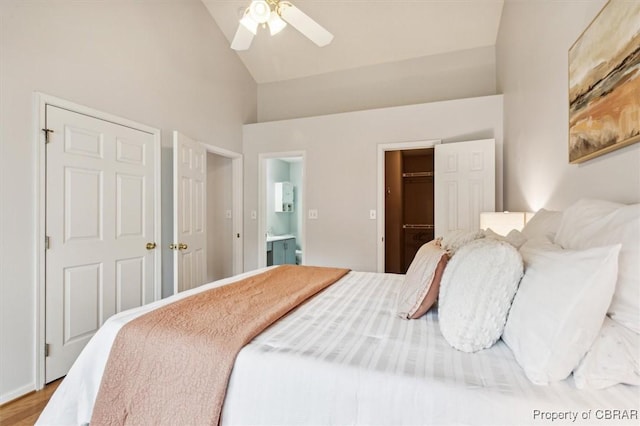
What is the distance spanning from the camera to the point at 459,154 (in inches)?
124

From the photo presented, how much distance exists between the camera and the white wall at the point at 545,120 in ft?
4.09

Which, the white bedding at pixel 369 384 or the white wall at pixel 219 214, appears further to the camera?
the white wall at pixel 219 214

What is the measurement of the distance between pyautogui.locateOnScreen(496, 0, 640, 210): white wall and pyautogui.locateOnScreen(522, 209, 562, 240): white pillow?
0.50ft

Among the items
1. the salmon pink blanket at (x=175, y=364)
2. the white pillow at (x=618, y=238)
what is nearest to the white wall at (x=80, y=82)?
the salmon pink blanket at (x=175, y=364)

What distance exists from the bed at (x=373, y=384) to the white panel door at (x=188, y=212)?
1577 millimetres

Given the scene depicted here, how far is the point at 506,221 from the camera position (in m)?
2.27

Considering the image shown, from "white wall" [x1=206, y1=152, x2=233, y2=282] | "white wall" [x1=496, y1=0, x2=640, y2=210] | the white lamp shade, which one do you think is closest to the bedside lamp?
the white lamp shade

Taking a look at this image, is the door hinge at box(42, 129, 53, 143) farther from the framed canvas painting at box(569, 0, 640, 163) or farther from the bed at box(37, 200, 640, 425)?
the framed canvas painting at box(569, 0, 640, 163)

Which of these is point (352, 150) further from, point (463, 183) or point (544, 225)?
point (544, 225)

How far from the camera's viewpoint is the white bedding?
763mm

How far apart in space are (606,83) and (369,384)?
1500mm

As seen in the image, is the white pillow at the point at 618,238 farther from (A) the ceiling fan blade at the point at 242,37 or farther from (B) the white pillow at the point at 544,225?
(A) the ceiling fan blade at the point at 242,37

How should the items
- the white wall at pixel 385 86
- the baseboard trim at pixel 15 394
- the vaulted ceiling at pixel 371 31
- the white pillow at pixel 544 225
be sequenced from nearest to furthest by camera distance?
the white pillow at pixel 544 225, the baseboard trim at pixel 15 394, the vaulted ceiling at pixel 371 31, the white wall at pixel 385 86

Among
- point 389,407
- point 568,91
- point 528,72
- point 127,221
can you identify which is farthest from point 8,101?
point 528,72
